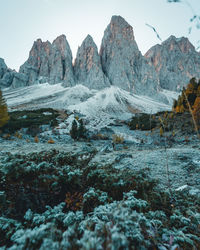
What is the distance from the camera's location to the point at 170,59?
9044cm

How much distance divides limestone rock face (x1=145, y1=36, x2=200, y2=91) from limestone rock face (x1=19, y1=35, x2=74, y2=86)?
60.7 metres

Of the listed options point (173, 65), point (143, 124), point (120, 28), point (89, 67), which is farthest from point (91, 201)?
point (173, 65)

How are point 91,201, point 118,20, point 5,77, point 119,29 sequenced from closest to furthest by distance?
point 91,201
point 119,29
point 5,77
point 118,20

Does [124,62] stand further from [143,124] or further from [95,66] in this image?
[143,124]

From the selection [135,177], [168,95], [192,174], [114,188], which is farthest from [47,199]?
[168,95]

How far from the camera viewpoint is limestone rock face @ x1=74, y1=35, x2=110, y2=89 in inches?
2798

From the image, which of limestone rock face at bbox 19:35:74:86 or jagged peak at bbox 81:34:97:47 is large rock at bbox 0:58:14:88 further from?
jagged peak at bbox 81:34:97:47

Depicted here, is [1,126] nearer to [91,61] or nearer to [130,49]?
[91,61]

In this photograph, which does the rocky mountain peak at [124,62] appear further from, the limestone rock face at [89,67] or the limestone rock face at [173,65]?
the limestone rock face at [173,65]

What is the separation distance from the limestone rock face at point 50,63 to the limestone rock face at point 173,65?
60.7 metres

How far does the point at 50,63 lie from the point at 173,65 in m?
88.1

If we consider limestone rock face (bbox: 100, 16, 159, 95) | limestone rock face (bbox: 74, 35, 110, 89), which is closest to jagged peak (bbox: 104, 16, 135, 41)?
limestone rock face (bbox: 100, 16, 159, 95)

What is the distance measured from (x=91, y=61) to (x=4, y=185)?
8073 cm

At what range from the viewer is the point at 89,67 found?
73000mm
